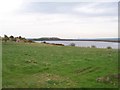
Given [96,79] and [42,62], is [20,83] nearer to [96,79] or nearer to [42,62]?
[96,79]

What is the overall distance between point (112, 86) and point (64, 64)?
7361 millimetres

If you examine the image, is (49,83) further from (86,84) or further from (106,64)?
(106,64)

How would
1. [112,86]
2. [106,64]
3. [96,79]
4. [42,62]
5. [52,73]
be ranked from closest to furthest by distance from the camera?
1. [112,86]
2. [96,79]
3. [52,73]
4. [106,64]
5. [42,62]

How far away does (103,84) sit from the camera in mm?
16922

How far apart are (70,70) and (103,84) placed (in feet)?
15.0

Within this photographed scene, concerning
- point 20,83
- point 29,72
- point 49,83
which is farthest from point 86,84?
point 29,72

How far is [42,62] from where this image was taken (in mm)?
24750

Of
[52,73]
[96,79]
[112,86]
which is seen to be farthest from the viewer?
[52,73]

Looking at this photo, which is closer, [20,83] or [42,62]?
[20,83]

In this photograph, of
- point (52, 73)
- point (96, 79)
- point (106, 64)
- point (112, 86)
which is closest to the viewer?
point (112, 86)

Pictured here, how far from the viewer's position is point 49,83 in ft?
56.8

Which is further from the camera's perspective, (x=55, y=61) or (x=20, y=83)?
(x=55, y=61)

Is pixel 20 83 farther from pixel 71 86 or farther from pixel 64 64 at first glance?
pixel 64 64

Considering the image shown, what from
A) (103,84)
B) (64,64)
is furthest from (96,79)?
(64,64)
